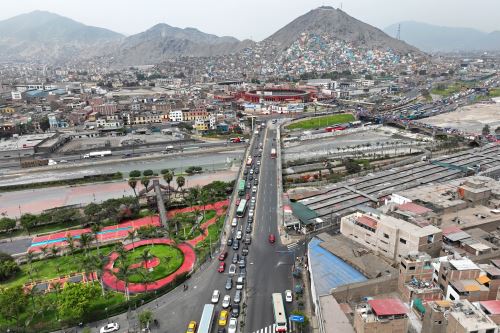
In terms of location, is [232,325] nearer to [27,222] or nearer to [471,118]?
[27,222]

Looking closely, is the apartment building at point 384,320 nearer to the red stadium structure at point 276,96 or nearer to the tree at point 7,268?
the tree at point 7,268

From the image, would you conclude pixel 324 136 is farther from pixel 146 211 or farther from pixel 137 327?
pixel 137 327

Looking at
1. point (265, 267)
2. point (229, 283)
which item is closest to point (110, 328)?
point (229, 283)

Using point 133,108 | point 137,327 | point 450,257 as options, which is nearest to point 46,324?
point 137,327

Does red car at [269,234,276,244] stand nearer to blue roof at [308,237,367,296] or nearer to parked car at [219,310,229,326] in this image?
blue roof at [308,237,367,296]

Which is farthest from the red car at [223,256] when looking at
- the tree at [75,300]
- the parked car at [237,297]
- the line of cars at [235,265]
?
the tree at [75,300]

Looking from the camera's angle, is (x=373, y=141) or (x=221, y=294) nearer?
(x=221, y=294)
